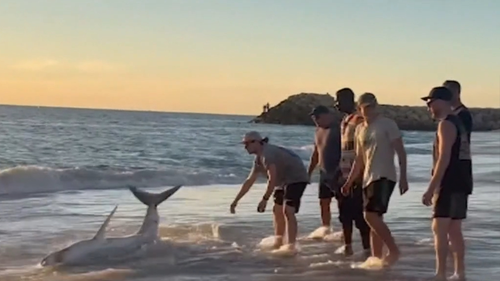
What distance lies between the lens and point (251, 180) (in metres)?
10.4

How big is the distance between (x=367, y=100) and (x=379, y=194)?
0.96 metres

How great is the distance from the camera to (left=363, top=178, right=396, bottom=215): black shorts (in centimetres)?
Result: 845

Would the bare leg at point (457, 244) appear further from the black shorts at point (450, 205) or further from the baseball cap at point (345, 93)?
the baseball cap at point (345, 93)

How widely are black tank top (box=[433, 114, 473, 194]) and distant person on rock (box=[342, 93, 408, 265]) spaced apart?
752 mm

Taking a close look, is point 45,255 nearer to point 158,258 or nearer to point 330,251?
point 158,258

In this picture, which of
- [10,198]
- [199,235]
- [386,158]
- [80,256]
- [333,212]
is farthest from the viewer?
[10,198]

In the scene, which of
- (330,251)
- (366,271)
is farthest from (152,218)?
(366,271)

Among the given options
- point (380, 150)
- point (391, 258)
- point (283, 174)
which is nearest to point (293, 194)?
point (283, 174)

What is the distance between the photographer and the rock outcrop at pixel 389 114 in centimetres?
9850

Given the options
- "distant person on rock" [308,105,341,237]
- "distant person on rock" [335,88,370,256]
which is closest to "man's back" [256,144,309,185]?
"distant person on rock" [308,105,341,237]

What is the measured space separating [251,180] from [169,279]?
2.22 metres

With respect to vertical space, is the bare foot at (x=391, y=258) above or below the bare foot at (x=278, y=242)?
above

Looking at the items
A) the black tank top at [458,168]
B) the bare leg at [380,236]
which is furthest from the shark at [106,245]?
the black tank top at [458,168]

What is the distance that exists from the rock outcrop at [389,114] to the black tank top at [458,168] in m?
87.3
